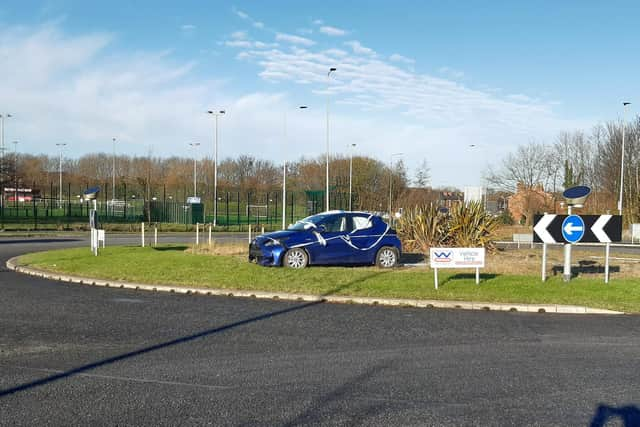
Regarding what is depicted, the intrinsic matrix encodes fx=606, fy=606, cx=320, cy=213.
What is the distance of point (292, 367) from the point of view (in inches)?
267

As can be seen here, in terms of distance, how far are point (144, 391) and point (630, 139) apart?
179ft

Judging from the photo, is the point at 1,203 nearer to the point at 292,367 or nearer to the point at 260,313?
the point at 260,313

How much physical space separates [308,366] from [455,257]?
6524 mm

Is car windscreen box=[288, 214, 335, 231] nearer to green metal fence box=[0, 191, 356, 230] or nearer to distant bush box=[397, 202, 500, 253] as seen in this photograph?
distant bush box=[397, 202, 500, 253]

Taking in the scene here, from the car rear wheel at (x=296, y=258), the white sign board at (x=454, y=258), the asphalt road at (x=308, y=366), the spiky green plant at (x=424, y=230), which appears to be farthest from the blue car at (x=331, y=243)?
the spiky green plant at (x=424, y=230)

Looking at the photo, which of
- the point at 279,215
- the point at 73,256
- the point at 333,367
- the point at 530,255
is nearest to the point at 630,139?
the point at 279,215

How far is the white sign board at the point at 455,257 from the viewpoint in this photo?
1245 cm

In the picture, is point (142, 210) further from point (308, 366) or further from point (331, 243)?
point (308, 366)

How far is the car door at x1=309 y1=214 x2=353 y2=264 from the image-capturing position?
49.9ft

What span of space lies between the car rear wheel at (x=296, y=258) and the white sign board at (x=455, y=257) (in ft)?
12.4

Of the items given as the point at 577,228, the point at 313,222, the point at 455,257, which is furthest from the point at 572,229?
the point at 313,222

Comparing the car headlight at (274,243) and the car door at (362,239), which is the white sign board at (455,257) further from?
the car headlight at (274,243)

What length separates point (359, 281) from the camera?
13.3 metres

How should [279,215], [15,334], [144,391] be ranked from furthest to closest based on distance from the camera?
[279,215]
[15,334]
[144,391]
